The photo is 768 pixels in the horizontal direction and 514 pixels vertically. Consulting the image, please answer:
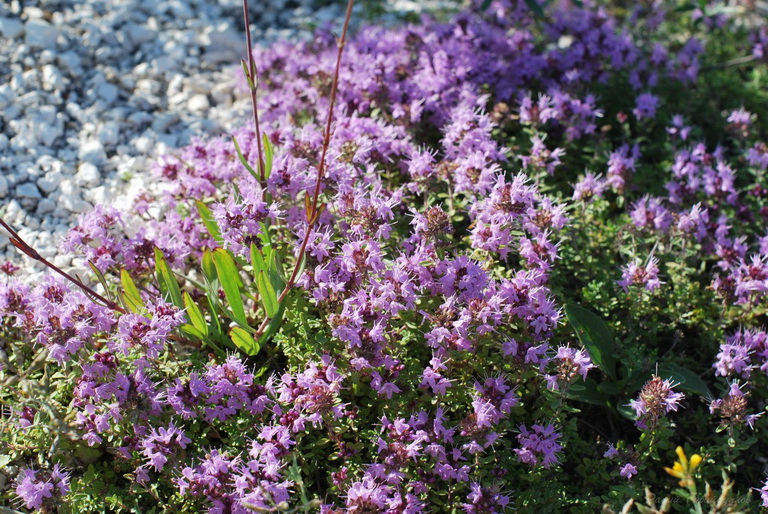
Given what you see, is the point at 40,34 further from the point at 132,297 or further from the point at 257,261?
the point at 257,261

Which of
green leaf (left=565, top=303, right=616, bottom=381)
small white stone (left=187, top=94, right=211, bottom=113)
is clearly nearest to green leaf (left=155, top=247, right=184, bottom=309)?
green leaf (left=565, top=303, right=616, bottom=381)

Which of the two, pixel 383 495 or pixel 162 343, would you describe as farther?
pixel 162 343

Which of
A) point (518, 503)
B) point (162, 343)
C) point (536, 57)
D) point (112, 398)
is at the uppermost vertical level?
point (536, 57)

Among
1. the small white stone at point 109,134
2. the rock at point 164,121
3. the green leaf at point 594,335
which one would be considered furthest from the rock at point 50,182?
the green leaf at point 594,335

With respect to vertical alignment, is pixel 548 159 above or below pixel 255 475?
above

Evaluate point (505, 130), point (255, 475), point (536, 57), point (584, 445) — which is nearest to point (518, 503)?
point (584, 445)

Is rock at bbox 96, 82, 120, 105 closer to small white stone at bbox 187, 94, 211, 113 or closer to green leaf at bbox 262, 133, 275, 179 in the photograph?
small white stone at bbox 187, 94, 211, 113

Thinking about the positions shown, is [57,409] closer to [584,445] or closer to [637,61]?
[584,445]

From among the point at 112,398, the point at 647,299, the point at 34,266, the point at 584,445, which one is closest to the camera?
the point at 112,398
